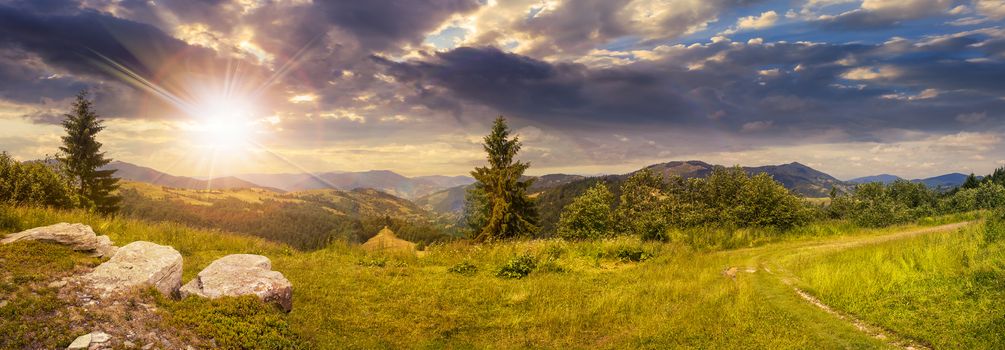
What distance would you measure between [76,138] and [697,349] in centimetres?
7905

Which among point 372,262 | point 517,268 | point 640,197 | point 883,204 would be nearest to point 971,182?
point 883,204

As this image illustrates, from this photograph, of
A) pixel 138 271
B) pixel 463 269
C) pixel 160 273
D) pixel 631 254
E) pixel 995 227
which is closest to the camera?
pixel 138 271

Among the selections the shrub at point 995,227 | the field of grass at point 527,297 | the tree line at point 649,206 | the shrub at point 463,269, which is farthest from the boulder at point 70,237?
the shrub at point 995,227

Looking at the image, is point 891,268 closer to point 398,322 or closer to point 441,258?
point 398,322

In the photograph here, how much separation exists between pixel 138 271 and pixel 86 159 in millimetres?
69173

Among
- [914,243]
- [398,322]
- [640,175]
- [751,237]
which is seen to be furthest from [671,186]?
[398,322]

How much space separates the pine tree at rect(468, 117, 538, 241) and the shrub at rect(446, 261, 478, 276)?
2391cm

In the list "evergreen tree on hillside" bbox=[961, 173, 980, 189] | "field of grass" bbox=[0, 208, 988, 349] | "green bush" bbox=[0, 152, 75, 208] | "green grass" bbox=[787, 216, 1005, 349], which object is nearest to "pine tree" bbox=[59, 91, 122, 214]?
"green bush" bbox=[0, 152, 75, 208]

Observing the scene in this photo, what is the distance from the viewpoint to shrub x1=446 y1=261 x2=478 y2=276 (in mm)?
16392

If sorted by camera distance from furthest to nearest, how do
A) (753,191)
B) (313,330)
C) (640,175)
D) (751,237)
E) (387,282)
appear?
(640,175) → (753,191) → (751,237) → (387,282) → (313,330)

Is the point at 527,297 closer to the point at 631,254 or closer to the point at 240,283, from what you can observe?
the point at 240,283

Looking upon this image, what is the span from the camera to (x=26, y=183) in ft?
74.0

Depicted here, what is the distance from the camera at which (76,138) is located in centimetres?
5900

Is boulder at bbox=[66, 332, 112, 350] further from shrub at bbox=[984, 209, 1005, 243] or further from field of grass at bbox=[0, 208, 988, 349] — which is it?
shrub at bbox=[984, 209, 1005, 243]
